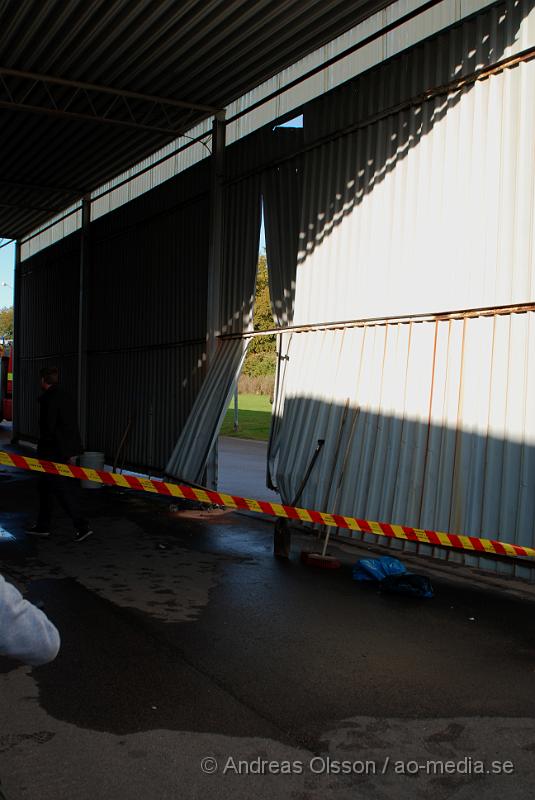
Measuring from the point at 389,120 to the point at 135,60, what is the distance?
171 inches

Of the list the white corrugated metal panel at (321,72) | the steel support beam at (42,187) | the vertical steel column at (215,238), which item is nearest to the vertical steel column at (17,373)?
the steel support beam at (42,187)

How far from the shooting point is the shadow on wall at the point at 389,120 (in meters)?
8.22

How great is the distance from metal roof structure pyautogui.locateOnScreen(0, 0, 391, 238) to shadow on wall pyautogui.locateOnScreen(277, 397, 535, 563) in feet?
16.2

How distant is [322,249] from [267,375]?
3266 cm

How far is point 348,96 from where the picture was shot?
33.3 ft

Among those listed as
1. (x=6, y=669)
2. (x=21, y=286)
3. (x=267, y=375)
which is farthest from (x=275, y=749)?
(x=267, y=375)

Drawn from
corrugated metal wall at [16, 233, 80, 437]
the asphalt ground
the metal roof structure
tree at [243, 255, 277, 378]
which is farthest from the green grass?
the asphalt ground

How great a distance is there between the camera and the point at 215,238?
1293 cm

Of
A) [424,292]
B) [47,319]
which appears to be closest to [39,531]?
[424,292]

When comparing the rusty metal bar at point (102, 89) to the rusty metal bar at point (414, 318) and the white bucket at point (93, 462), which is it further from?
the white bucket at point (93, 462)

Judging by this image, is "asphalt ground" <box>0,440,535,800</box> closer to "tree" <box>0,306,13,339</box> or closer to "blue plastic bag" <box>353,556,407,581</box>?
"blue plastic bag" <box>353,556,407,581</box>

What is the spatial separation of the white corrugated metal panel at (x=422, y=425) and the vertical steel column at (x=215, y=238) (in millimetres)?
2498

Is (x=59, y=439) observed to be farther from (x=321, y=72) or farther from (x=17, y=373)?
(x=17, y=373)

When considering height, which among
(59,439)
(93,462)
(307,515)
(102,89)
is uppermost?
(102,89)
